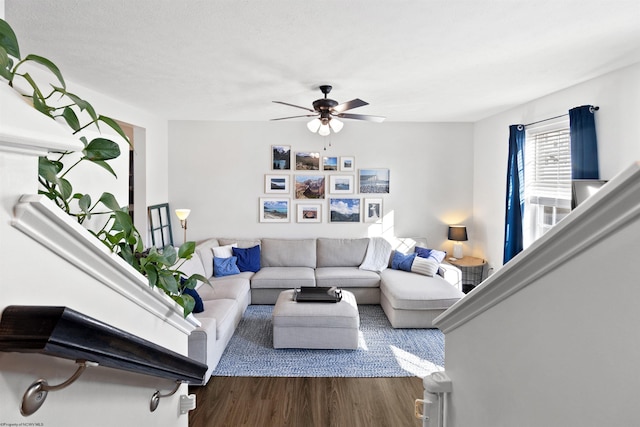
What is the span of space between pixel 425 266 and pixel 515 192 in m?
1.47

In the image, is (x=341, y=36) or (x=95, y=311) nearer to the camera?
(x=95, y=311)

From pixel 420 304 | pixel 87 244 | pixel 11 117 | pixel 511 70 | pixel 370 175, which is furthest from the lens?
pixel 370 175

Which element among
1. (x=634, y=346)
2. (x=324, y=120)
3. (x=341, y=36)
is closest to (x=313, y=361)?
(x=324, y=120)

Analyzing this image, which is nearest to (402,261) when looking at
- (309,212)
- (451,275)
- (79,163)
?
(451,275)

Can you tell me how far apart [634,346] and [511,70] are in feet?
11.0

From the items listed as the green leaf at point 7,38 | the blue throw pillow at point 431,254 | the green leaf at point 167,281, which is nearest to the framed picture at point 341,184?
the blue throw pillow at point 431,254

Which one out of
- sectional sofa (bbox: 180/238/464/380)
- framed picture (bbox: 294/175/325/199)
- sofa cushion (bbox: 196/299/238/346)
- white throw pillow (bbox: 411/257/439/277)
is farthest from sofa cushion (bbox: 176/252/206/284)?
white throw pillow (bbox: 411/257/439/277)

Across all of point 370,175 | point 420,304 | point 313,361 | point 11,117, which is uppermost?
point 370,175

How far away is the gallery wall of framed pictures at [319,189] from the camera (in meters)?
6.05

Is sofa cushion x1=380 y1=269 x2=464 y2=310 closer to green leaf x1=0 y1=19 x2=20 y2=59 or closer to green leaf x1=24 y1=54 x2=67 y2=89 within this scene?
green leaf x1=24 y1=54 x2=67 y2=89

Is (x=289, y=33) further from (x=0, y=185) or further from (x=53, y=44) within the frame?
(x=0, y=185)

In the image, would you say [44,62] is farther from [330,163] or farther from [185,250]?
[330,163]

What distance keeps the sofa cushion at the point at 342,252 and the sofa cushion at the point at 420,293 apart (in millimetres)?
968

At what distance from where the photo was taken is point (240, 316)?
4473 millimetres
